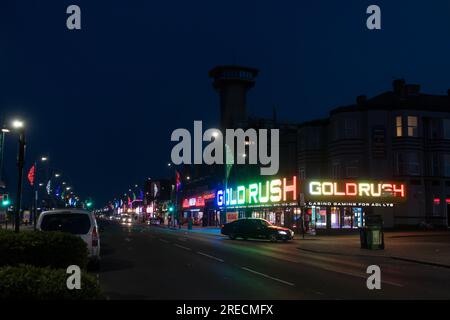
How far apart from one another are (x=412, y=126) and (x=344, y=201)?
11010 mm

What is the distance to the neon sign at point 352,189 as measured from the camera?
46562mm

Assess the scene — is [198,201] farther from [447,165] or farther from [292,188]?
[447,165]

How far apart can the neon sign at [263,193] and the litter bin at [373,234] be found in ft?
50.7

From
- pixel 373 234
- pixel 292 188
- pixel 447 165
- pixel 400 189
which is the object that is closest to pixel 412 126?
pixel 447 165

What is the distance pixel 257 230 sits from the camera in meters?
38.6

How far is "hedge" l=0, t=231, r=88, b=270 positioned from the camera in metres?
10.4

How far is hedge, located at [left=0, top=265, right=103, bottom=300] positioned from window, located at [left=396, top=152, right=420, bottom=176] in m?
48.5

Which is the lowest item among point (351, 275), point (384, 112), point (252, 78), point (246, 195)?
point (351, 275)

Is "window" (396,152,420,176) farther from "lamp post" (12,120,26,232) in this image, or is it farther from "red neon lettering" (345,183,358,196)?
"lamp post" (12,120,26,232)

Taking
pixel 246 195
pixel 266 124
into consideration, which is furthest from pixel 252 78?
pixel 246 195

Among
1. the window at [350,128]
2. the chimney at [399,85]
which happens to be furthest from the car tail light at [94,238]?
the chimney at [399,85]
